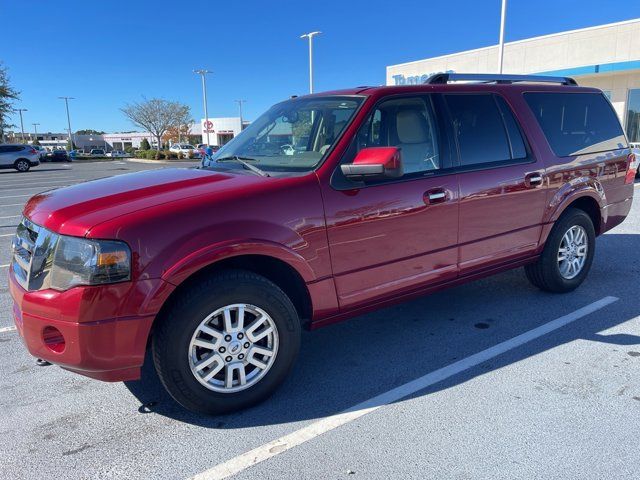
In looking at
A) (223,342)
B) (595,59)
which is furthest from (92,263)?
(595,59)

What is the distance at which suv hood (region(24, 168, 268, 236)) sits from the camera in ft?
8.54

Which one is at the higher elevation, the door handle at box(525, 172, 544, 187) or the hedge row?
the door handle at box(525, 172, 544, 187)

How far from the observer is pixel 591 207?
501cm

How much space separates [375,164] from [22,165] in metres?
31.4

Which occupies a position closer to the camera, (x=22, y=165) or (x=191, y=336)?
(x=191, y=336)

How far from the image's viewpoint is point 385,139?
357 cm

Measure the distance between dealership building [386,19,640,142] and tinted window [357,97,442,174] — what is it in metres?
19.4

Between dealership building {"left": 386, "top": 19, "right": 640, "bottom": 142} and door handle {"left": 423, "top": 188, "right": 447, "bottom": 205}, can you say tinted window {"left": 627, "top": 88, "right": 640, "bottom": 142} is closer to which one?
dealership building {"left": 386, "top": 19, "right": 640, "bottom": 142}

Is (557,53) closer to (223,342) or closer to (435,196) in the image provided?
(435,196)

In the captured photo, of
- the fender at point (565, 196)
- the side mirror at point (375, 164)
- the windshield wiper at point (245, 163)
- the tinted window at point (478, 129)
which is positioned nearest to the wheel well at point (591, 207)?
the fender at point (565, 196)

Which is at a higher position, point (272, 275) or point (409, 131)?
point (409, 131)

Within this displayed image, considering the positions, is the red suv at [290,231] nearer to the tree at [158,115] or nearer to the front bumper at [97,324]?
the front bumper at [97,324]

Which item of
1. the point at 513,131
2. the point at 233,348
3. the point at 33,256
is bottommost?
the point at 233,348

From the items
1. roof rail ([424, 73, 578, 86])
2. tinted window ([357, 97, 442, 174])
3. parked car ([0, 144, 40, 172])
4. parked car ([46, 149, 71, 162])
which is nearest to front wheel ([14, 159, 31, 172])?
parked car ([0, 144, 40, 172])
